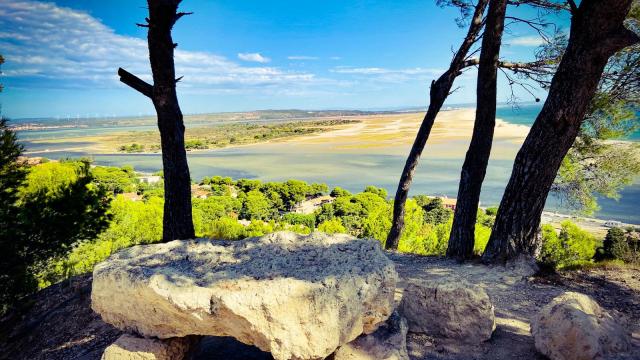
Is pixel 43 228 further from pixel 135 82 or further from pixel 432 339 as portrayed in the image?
pixel 432 339

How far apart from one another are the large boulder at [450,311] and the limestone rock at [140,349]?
8.78 feet

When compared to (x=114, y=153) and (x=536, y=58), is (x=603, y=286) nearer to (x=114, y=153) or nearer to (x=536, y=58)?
(x=536, y=58)

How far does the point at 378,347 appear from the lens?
3518 millimetres

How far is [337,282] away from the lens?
3.23 metres

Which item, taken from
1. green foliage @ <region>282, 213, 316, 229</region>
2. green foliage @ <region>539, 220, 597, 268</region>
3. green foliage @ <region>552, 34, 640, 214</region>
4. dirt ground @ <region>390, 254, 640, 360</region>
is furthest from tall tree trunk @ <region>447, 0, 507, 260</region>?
green foliage @ <region>282, 213, 316, 229</region>

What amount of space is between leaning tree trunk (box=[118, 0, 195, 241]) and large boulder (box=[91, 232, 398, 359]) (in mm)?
2109

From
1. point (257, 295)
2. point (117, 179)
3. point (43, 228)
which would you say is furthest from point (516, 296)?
point (117, 179)

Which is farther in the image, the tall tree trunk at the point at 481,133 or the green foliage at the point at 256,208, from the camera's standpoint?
the green foliage at the point at 256,208

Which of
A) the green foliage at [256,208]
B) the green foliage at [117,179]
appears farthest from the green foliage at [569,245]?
Answer: the green foliage at [117,179]

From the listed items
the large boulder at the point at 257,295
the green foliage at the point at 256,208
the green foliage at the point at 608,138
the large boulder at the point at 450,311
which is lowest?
the green foliage at the point at 256,208

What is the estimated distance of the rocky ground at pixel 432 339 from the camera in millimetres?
4238

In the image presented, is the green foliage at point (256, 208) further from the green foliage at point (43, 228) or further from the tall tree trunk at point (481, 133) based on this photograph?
the tall tree trunk at point (481, 133)

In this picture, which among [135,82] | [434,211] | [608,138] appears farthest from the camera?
[434,211]

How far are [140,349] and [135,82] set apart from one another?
4.24m
